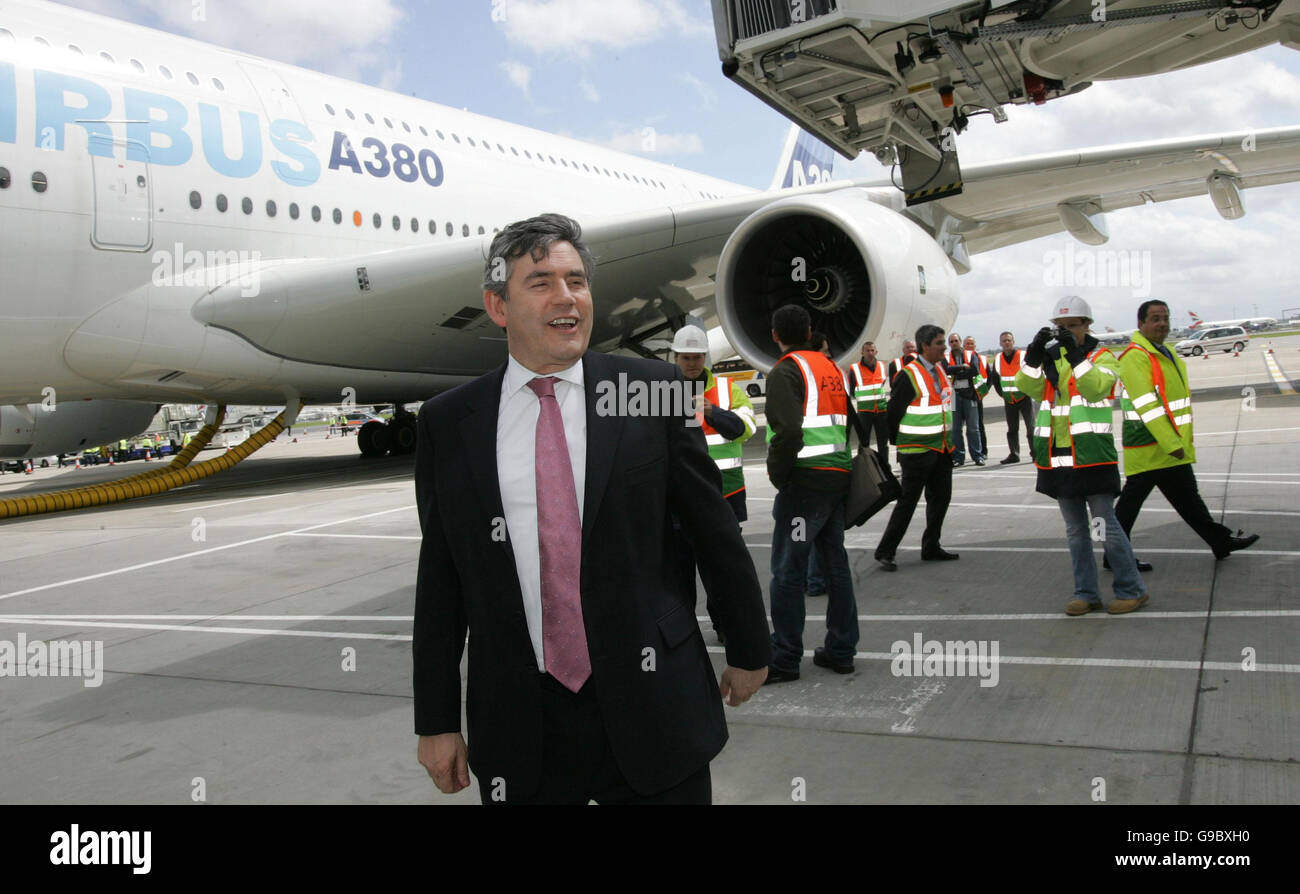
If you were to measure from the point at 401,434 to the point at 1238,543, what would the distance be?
46.0 ft

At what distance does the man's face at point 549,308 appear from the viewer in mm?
1697

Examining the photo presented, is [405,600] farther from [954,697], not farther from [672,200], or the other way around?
[672,200]

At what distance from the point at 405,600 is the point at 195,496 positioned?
761 cm

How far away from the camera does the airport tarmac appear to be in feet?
9.11

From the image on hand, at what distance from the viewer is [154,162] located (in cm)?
909

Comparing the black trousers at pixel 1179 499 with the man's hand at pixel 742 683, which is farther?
the black trousers at pixel 1179 499

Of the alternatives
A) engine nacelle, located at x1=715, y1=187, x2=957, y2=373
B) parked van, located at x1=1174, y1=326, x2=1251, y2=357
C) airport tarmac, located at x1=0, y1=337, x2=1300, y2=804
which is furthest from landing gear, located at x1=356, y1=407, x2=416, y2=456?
parked van, located at x1=1174, y1=326, x2=1251, y2=357

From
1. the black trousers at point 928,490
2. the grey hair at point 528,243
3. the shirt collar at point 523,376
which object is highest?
the grey hair at point 528,243

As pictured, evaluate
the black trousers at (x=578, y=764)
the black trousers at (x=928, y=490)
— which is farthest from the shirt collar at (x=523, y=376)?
the black trousers at (x=928, y=490)

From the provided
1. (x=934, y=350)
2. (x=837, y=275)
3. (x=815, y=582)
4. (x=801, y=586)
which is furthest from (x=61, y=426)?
(x=801, y=586)

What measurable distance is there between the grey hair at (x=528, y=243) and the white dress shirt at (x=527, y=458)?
16 centimetres

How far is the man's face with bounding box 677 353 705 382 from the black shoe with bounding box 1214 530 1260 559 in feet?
9.77

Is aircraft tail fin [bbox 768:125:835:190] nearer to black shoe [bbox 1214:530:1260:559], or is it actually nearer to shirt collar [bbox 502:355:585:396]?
black shoe [bbox 1214:530:1260:559]

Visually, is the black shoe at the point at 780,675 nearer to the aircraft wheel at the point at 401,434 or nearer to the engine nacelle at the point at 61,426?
the engine nacelle at the point at 61,426
